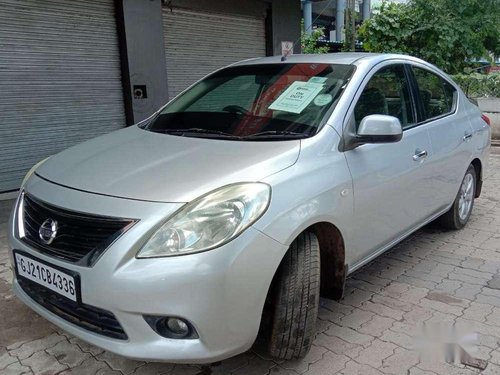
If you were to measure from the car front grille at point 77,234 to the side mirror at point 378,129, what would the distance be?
1392mm

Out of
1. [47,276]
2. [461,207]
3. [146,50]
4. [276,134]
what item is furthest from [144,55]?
[47,276]

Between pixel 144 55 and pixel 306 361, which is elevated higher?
pixel 144 55

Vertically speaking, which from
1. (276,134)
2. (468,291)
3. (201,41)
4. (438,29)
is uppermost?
(438,29)

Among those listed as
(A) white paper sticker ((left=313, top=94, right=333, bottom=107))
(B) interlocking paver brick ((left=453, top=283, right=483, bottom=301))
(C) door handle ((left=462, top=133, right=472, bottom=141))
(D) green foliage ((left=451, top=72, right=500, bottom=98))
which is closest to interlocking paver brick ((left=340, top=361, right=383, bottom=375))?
(B) interlocking paver brick ((left=453, top=283, right=483, bottom=301))

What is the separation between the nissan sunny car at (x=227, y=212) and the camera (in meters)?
1.91

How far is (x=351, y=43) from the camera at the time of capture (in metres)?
12.0

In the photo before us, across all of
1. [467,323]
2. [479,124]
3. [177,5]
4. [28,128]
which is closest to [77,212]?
[467,323]

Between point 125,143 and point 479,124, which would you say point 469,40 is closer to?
point 479,124

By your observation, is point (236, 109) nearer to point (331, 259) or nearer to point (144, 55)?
point (331, 259)

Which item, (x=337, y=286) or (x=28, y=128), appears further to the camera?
(x=28, y=128)

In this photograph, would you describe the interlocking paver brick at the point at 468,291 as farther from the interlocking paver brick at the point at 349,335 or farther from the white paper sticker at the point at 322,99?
the white paper sticker at the point at 322,99

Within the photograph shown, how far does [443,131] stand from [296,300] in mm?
2196

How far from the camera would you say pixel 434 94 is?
3887 mm

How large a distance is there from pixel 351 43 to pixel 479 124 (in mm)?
8217
